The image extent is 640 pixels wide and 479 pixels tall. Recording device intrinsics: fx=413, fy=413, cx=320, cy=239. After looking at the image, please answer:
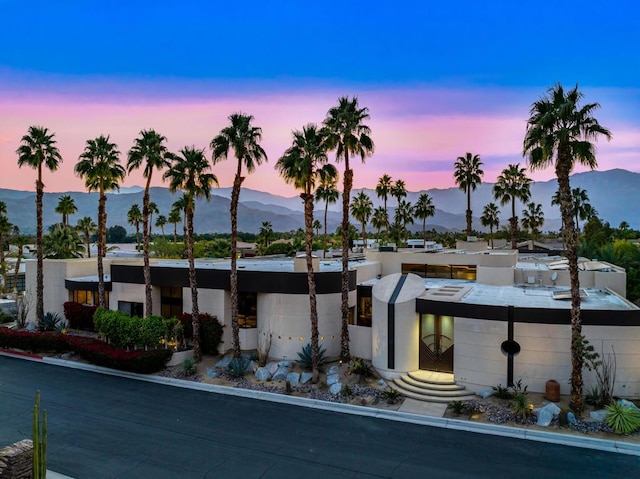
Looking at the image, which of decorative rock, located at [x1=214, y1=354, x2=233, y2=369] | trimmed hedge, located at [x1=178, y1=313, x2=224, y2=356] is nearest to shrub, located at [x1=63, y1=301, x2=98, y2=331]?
trimmed hedge, located at [x1=178, y1=313, x2=224, y2=356]

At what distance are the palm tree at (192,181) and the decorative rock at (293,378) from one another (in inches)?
233

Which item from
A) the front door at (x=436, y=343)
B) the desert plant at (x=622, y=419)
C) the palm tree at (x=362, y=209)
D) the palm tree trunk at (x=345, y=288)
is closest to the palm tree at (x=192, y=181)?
the palm tree trunk at (x=345, y=288)

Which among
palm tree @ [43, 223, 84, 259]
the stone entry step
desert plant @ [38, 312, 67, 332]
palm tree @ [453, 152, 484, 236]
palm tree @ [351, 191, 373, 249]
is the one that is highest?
palm tree @ [453, 152, 484, 236]

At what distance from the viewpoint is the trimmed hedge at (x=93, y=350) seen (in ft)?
68.9

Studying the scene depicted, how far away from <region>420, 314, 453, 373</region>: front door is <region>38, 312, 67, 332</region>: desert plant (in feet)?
80.7

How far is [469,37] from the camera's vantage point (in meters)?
28.4

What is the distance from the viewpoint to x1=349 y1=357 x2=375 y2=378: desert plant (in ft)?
62.8

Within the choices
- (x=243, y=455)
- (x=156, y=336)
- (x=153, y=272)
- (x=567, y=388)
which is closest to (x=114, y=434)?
(x=243, y=455)

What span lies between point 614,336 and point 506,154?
5001 cm

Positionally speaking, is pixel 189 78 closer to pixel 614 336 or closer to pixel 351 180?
pixel 351 180

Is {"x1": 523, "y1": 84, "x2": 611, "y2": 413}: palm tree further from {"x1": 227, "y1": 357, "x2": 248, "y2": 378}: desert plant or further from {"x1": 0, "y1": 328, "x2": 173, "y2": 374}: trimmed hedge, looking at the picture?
{"x1": 0, "y1": 328, "x2": 173, "y2": 374}: trimmed hedge

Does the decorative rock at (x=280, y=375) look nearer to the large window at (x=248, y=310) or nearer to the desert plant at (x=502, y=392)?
the large window at (x=248, y=310)

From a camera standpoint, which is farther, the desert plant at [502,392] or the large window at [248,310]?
the large window at [248,310]

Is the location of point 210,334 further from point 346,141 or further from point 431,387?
point 346,141
